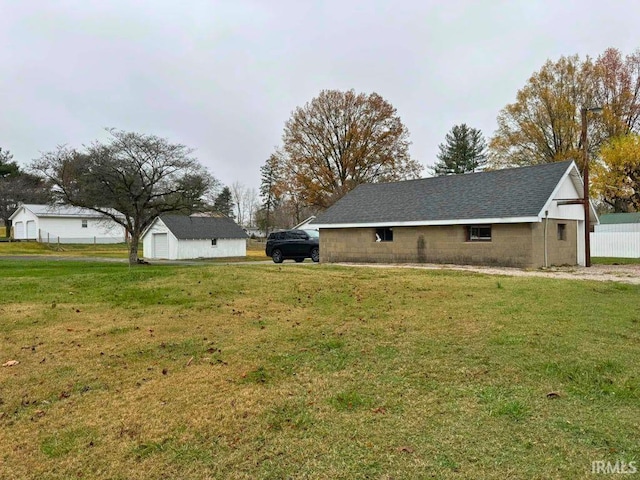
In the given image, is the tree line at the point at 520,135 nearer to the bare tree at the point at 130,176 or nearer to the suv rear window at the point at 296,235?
the suv rear window at the point at 296,235

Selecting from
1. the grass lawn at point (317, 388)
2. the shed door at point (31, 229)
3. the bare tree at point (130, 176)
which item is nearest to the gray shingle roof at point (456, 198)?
the bare tree at point (130, 176)

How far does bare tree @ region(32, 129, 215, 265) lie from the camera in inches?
815

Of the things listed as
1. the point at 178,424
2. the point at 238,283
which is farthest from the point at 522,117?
the point at 178,424

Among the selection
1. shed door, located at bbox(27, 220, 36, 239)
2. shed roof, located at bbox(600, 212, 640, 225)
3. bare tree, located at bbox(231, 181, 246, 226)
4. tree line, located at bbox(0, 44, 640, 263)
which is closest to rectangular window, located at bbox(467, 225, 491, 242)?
tree line, located at bbox(0, 44, 640, 263)

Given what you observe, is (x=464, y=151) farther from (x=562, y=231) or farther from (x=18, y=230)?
(x=18, y=230)

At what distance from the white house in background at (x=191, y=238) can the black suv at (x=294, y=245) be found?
10.8 meters

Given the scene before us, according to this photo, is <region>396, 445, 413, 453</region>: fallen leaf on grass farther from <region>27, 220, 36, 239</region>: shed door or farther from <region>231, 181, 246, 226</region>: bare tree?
<region>231, 181, 246, 226</region>: bare tree

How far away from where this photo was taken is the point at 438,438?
307 centimetres

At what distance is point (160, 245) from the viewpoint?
3397 centimetres

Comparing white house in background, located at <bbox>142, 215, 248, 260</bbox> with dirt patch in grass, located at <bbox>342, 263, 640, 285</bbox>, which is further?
white house in background, located at <bbox>142, 215, 248, 260</bbox>

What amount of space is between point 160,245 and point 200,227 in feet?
11.5

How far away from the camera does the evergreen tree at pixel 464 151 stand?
50969 mm

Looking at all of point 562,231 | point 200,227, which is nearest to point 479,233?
point 562,231

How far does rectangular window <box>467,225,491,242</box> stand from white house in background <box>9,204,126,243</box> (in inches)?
1404
